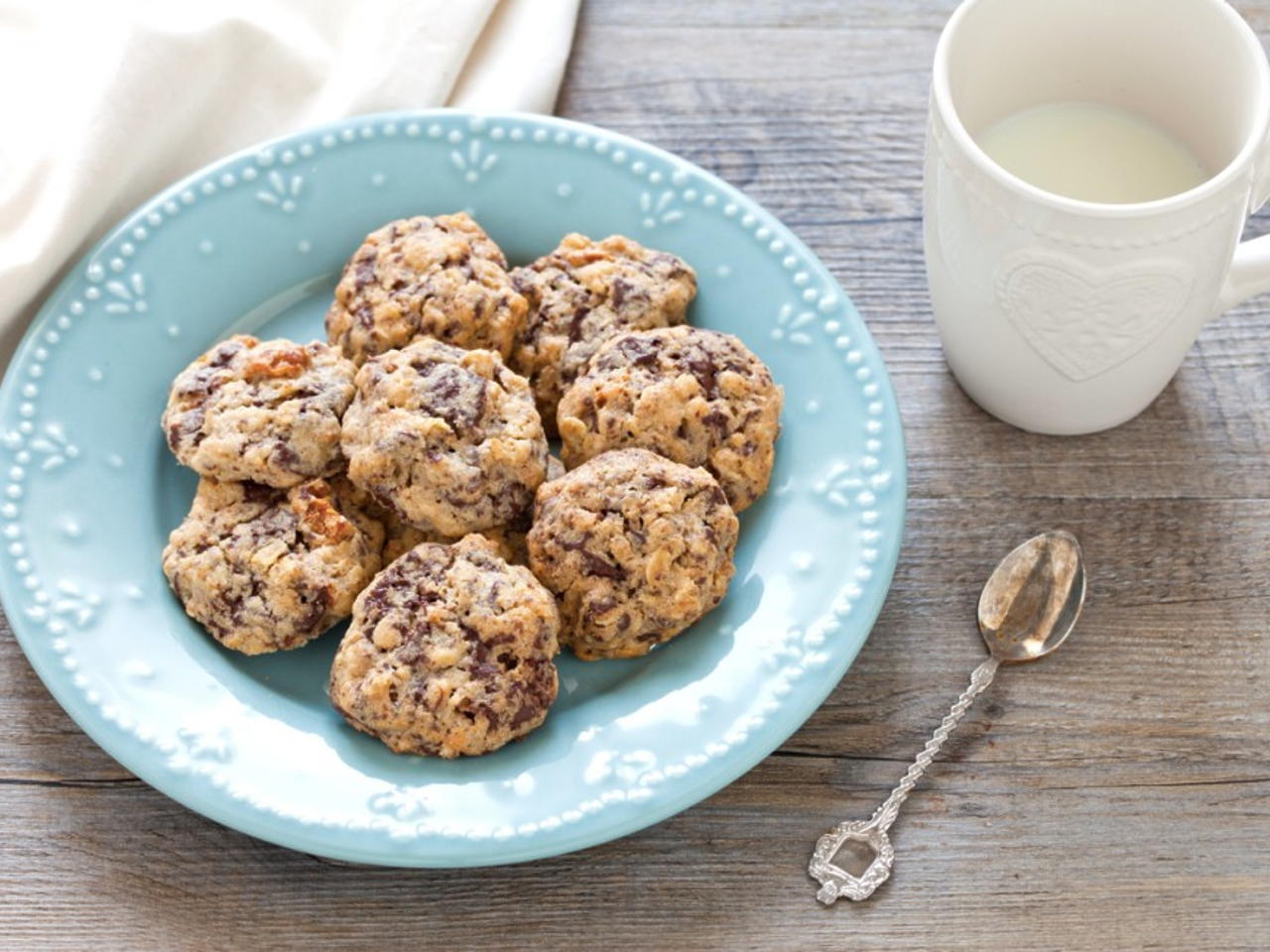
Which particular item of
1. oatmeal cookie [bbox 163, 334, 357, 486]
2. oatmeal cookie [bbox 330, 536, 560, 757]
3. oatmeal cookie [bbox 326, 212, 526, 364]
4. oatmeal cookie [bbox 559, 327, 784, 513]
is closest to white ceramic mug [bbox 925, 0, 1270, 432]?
oatmeal cookie [bbox 559, 327, 784, 513]

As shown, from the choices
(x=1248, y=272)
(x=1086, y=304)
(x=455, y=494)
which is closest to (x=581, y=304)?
(x=455, y=494)

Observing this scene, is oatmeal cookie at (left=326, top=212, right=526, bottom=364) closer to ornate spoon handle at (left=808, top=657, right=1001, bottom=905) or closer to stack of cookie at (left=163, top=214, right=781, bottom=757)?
stack of cookie at (left=163, top=214, right=781, bottom=757)

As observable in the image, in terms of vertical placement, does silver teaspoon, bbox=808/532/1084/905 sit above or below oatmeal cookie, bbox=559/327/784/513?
below

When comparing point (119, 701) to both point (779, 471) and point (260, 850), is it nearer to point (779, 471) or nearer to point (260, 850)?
point (260, 850)

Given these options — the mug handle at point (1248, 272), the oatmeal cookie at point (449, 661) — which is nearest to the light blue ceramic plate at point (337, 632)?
the oatmeal cookie at point (449, 661)

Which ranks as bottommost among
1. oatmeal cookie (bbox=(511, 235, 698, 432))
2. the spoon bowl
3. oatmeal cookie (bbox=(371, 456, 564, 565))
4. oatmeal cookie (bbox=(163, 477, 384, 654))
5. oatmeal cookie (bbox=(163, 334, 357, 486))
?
the spoon bowl

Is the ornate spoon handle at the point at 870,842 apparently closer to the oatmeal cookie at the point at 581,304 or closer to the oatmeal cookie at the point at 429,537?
the oatmeal cookie at the point at 429,537
